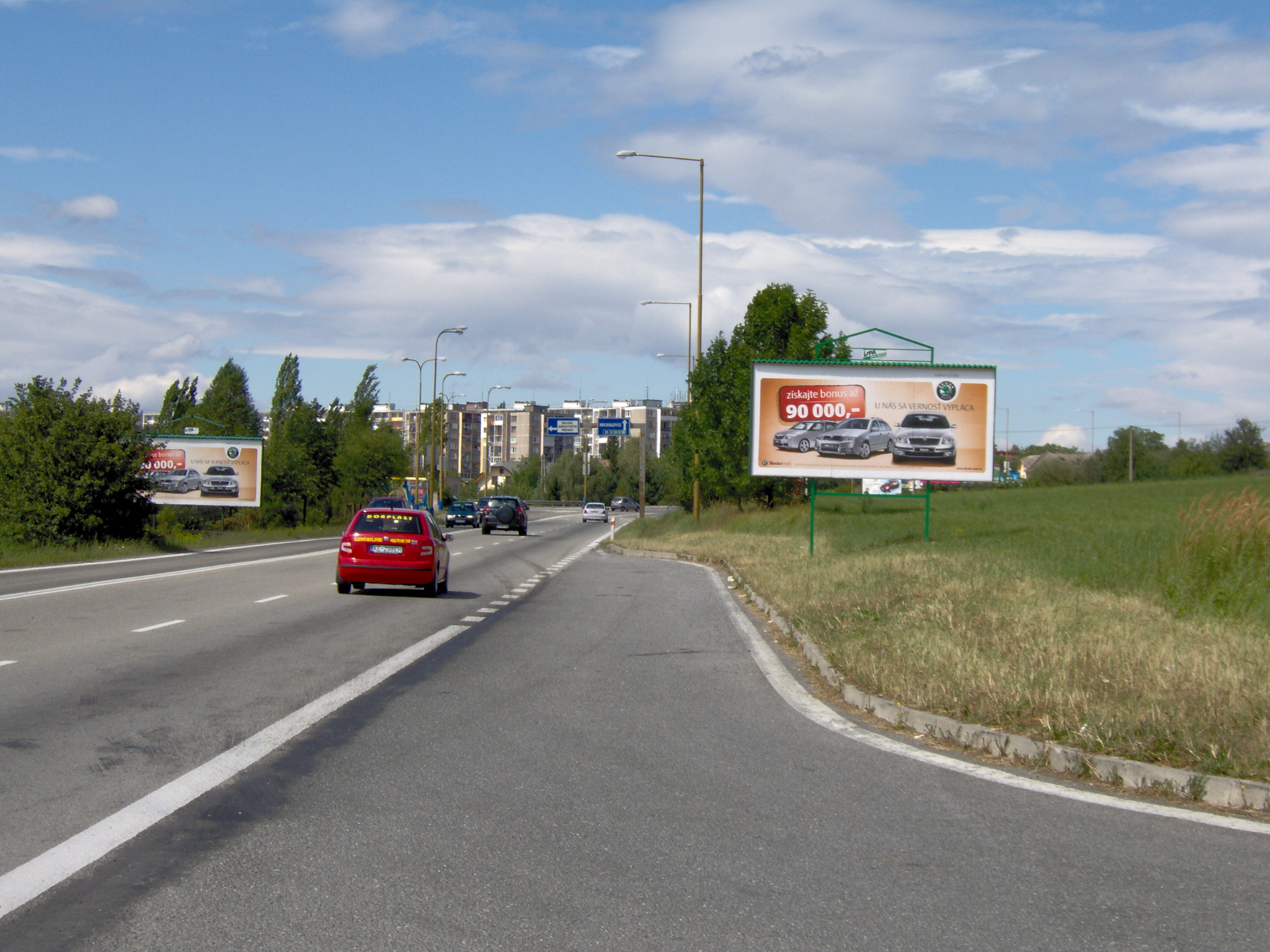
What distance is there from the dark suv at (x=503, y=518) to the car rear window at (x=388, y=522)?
34.7 metres

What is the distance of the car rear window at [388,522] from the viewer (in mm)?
19672

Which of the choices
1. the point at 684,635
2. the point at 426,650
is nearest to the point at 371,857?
the point at 426,650

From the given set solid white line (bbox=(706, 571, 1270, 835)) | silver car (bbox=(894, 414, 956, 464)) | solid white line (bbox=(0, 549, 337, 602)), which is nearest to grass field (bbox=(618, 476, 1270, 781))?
solid white line (bbox=(706, 571, 1270, 835))

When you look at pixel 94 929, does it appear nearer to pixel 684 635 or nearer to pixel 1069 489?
pixel 684 635

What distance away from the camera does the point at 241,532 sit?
164 ft

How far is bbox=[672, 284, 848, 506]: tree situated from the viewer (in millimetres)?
48031

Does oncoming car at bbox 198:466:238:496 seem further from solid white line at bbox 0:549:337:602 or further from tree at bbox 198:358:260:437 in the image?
tree at bbox 198:358:260:437

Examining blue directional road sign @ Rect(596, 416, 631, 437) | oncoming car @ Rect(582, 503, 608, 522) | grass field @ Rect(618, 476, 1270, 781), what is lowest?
oncoming car @ Rect(582, 503, 608, 522)

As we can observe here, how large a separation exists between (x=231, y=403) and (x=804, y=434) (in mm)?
95495

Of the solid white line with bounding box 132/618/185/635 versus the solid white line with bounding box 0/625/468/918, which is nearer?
the solid white line with bounding box 0/625/468/918

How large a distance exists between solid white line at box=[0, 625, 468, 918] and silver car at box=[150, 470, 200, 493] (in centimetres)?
4961

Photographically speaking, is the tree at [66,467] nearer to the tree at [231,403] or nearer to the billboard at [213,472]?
the billboard at [213,472]

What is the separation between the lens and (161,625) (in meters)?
14.2

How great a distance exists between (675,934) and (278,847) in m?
1.98
